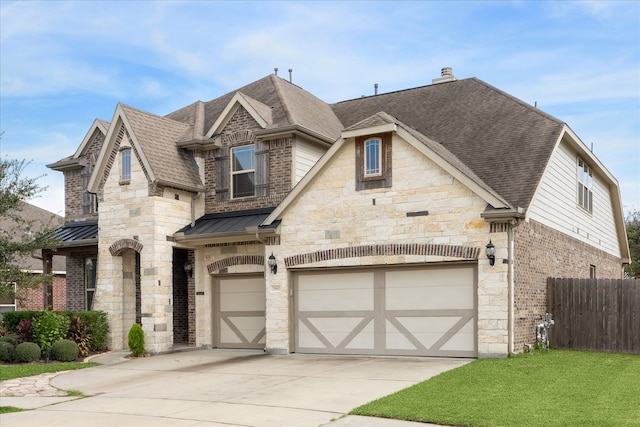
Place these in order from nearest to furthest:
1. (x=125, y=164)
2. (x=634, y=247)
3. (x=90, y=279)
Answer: (x=125, y=164) → (x=90, y=279) → (x=634, y=247)

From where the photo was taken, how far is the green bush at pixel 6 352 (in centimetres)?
1781

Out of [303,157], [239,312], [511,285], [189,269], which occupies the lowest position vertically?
[239,312]

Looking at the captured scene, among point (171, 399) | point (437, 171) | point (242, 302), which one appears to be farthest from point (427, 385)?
point (242, 302)

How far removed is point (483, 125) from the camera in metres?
19.7

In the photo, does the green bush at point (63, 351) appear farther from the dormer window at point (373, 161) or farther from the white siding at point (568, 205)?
the white siding at point (568, 205)

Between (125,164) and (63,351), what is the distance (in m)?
5.76

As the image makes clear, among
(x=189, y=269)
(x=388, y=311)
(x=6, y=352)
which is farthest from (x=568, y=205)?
(x=6, y=352)

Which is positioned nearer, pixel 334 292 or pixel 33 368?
pixel 33 368

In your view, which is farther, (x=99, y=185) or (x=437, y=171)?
(x=99, y=185)

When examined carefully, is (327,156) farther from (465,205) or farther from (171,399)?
(171,399)

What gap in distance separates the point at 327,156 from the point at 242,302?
565 cm

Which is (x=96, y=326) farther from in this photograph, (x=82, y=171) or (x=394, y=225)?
(x=394, y=225)

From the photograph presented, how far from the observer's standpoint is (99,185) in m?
20.9

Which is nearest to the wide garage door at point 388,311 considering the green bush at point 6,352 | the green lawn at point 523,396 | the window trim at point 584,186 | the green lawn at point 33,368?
the green lawn at point 523,396
